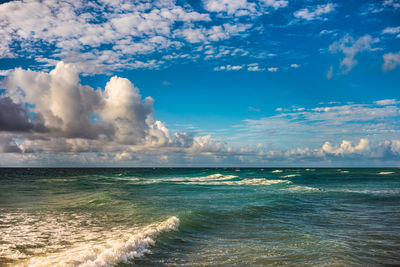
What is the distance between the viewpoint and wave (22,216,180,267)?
7.77 m

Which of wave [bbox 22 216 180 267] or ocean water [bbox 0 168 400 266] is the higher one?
wave [bbox 22 216 180 267]

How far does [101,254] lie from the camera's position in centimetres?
830

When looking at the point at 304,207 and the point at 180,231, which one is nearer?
the point at 180,231

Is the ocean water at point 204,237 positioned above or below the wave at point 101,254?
below

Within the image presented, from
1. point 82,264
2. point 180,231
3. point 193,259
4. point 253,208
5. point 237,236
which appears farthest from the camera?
point 253,208

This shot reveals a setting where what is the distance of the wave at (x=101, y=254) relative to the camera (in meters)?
7.77

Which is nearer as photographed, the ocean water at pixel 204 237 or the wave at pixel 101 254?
the wave at pixel 101 254

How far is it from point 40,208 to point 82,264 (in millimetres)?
13514

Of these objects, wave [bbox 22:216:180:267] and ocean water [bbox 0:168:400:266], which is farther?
ocean water [bbox 0:168:400:266]

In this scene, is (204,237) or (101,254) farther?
(204,237)

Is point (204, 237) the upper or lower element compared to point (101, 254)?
lower

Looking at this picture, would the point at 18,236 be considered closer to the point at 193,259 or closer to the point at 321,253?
the point at 193,259

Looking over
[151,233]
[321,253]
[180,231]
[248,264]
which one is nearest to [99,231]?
[151,233]

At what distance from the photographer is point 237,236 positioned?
10.9 meters
